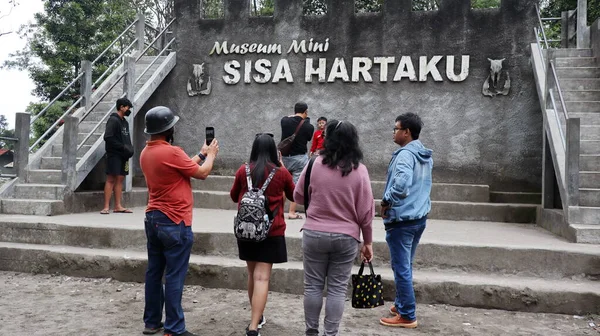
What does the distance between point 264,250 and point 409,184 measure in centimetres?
133

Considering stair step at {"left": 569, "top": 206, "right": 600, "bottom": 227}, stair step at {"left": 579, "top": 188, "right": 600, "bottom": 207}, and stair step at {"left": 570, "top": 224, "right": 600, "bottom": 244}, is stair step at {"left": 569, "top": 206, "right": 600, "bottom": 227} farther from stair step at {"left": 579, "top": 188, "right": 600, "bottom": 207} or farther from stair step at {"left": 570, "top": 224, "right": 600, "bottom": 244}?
stair step at {"left": 579, "top": 188, "right": 600, "bottom": 207}

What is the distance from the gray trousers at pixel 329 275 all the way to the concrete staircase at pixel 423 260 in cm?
188

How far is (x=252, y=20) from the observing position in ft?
35.8

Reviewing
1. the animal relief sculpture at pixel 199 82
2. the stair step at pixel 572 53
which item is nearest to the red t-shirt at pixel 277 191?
the animal relief sculpture at pixel 199 82

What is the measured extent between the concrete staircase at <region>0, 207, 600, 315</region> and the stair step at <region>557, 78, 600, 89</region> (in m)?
2.90

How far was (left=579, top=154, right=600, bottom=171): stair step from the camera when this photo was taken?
705 centimetres

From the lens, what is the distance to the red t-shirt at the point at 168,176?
13.9 feet

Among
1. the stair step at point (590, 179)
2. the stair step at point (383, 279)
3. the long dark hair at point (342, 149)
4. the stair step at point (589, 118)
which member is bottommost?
the stair step at point (383, 279)

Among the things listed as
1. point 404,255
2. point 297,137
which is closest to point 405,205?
point 404,255

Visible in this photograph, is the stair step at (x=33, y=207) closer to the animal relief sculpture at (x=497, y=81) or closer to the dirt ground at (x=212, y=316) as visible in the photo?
the dirt ground at (x=212, y=316)

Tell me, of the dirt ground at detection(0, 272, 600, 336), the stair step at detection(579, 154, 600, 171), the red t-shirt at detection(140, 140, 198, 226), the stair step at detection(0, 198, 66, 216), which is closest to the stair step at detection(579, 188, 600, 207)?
the stair step at detection(579, 154, 600, 171)

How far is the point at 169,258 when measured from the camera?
425 cm

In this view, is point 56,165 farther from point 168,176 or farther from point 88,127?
point 168,176

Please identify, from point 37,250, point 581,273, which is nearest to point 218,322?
point 37,250
